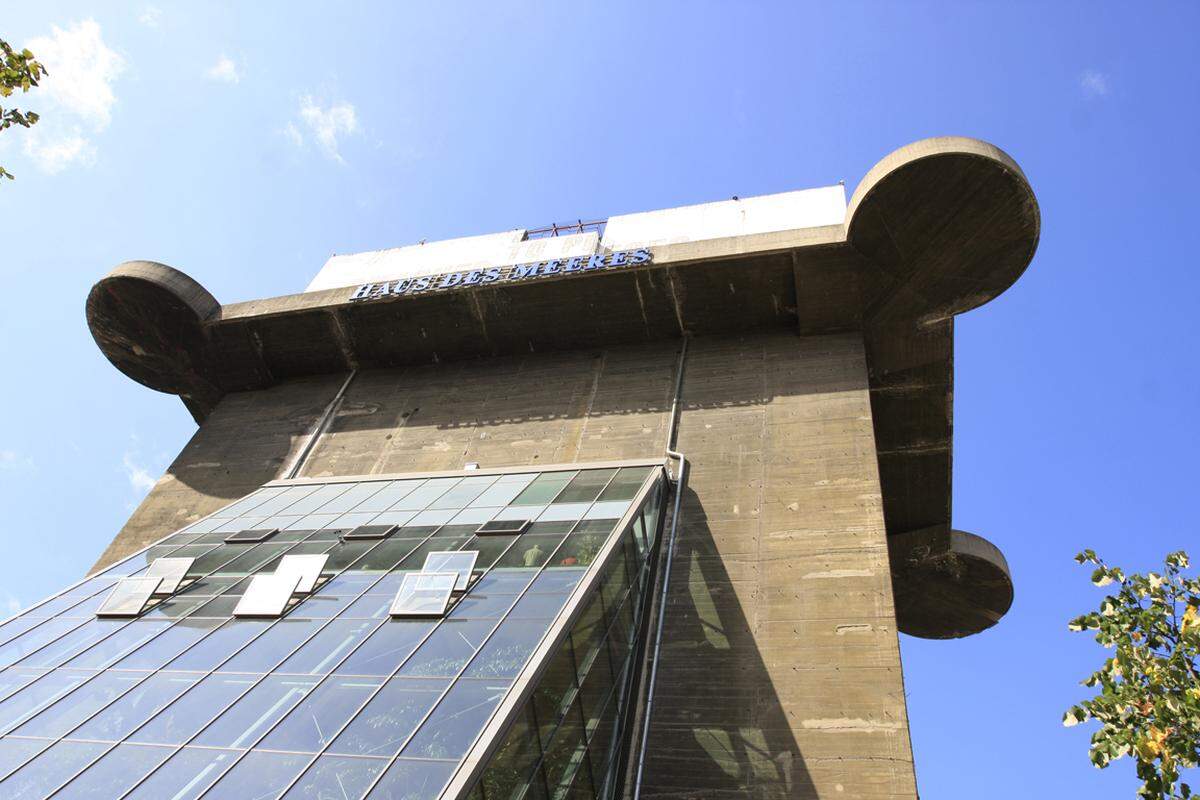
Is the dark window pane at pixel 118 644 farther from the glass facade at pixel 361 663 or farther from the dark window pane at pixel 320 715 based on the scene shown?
the dark window pane at pixel 320 715

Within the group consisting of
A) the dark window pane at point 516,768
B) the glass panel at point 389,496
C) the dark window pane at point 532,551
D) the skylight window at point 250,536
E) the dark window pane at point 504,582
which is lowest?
the dark window pane at point 516,768

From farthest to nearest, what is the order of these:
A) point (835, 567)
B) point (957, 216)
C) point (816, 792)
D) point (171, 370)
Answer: point (171, 370) → point (957, 216) → point (835, 567) → point (816, 792)

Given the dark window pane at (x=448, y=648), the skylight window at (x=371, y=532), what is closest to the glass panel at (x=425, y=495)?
the skylight window at (x=371, y=532)

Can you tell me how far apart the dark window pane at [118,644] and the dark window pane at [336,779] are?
211 inches

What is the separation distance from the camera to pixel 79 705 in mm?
10547

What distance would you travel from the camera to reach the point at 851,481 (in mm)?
18953

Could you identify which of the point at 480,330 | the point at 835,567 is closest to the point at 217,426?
the point at 480,330

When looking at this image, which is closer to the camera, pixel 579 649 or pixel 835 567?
pixel 579 649

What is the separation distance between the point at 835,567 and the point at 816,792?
5000 mm

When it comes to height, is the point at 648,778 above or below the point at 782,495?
below

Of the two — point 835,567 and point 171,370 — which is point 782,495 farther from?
point 171,370

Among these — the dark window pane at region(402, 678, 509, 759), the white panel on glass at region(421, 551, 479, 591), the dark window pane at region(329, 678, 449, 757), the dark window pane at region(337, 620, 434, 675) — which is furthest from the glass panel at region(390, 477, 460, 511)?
the dark window pane at region(402, 678, 509, 759)

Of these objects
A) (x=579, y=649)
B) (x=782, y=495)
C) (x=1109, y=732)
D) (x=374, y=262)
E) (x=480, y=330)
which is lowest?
(x=1109, y=732)

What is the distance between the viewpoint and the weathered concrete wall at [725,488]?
46.0ft
